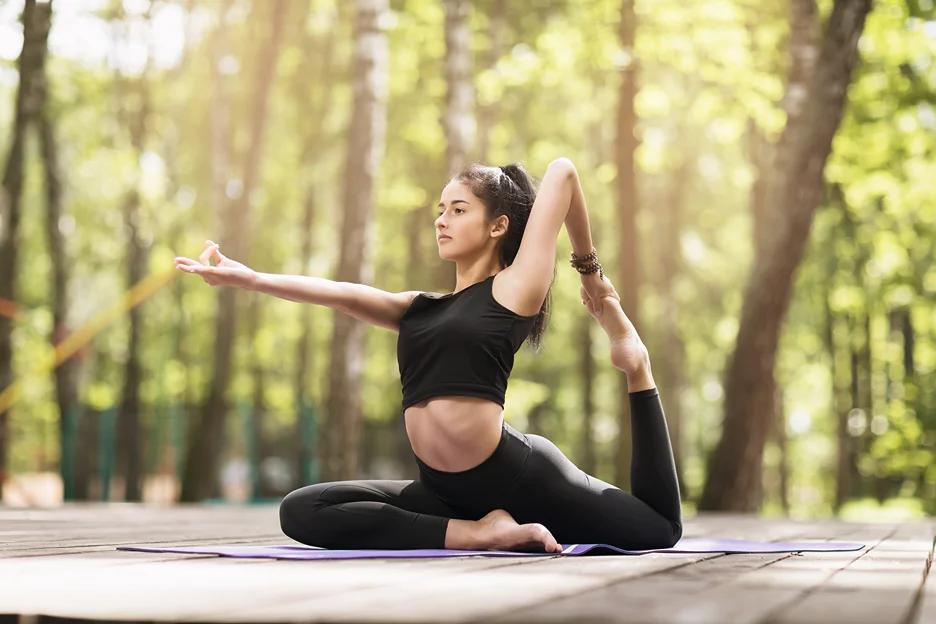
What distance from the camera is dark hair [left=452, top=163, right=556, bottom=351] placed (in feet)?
15.0

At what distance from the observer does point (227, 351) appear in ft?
60.1

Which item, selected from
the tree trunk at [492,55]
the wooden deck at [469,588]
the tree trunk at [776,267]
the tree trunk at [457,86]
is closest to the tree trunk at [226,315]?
the tree trunk at [492,55]

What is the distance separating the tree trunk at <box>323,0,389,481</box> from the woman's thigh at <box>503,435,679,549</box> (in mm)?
8929

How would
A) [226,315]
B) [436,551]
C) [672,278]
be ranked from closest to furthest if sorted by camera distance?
[436,551] < [226,315] < [672,278]

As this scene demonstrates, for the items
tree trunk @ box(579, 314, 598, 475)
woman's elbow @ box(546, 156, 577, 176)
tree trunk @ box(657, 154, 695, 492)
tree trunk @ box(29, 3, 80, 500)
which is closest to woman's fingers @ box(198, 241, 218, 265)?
woman's elbow @ box(546, 156, 577, 176)

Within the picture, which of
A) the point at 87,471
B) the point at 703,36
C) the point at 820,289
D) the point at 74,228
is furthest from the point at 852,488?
the point at 74,228

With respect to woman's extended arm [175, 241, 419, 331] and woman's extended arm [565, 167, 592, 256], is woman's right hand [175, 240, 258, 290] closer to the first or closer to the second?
woman's extended arm [175, 241, 419, 331]

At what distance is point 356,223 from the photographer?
1341 cm

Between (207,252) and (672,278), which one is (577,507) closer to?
(207,252)

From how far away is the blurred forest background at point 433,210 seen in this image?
1350 centimetres

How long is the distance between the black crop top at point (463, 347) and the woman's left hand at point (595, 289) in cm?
→ 31

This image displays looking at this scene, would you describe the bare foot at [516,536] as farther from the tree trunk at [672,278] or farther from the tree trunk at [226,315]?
the tree trunk at [672,278]

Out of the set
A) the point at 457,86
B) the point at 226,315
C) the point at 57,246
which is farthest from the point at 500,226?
the point at 57,246

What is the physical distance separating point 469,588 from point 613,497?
66.1 inches
